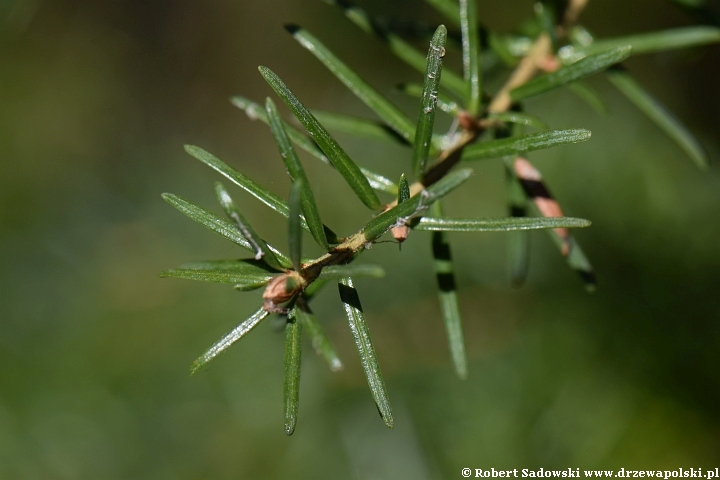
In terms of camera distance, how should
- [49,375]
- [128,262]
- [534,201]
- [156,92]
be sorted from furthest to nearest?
1. [156,92]
2. [128,262]
3. [49,375]
4. [534,201]

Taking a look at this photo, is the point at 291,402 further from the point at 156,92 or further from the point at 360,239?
the point at 156,92

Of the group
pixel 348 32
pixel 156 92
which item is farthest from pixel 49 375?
pixel 348 32

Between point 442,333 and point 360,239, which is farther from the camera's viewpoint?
point 442,333

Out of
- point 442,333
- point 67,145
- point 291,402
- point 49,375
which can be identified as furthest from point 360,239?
point 67,145

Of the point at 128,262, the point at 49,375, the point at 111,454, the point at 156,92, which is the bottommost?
the point at 111,454

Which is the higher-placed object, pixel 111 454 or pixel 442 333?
pixel 442 333

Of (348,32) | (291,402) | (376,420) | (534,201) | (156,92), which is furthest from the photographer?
(156,92)
